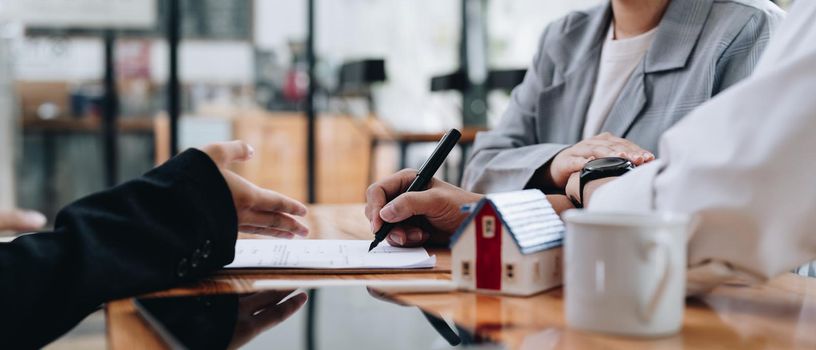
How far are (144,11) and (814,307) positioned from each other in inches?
185

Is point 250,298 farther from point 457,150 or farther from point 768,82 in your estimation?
point 457,150

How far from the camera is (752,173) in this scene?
24.3 inches

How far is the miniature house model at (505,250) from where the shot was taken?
0.71 meters

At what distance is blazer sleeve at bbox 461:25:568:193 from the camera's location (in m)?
1.31

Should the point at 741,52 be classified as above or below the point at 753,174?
above

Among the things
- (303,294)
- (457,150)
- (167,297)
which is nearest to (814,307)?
(303,294)

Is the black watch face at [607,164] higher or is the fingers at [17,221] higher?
the black watch face at [607,164]

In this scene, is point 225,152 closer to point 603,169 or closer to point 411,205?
point 411,205

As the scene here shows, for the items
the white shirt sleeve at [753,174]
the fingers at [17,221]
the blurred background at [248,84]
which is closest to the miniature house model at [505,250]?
the white shirt sleeve at [753,174]

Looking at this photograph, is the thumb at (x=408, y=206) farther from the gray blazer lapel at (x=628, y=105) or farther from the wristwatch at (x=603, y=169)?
the gray blazer lapel at (x=628, y=105)

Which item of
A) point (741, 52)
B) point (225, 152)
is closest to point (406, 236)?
point (225, 152)

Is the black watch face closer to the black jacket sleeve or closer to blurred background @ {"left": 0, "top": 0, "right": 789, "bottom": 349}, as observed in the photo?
the black jacket sleeve

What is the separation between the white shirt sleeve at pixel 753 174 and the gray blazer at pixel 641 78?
58cm

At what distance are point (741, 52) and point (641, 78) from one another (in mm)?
153
